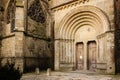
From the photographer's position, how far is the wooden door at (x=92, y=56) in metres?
14.9

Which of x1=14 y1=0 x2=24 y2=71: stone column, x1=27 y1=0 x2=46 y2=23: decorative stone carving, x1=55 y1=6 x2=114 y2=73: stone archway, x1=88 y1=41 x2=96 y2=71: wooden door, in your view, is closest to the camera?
x1=14 y1=0 x2=24 y2=71: stone column

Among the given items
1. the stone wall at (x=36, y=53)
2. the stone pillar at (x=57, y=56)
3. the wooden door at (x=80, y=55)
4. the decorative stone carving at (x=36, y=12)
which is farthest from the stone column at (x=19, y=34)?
the wooden door at (x=80, y=55)

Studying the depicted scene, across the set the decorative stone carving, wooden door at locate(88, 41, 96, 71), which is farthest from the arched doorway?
the decorative stone carving

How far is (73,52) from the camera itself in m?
16.0

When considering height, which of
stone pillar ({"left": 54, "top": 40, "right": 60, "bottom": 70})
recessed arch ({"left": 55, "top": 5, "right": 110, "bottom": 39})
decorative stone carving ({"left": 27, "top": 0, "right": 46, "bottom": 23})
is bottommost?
stone pillar ({"left": 54, "top": 40, "right": 60, "bottom": 70})

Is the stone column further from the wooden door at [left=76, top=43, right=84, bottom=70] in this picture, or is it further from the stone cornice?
the wooden door at [left=76, top=43, right=84, bottom=70]

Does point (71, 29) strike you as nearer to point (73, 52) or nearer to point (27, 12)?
point (73, 52)

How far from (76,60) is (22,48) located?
205 inches

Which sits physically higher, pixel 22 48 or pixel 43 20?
pixel 43 20

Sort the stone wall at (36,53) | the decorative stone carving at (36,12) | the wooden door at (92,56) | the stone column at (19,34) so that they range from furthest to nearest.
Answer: the decorative stone carving at (36,12) < the wooden door at (92,56) < the stone wall at (36,53) < the stone column at (19,34)

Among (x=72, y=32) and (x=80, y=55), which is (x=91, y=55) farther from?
(x=72, y=32)

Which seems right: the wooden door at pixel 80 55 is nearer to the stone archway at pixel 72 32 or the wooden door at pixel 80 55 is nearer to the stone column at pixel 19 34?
the stone archway at pixel 72 32

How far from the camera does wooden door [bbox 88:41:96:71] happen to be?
14945mm

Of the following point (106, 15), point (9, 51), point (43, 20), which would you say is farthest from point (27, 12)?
point (106, 15)
